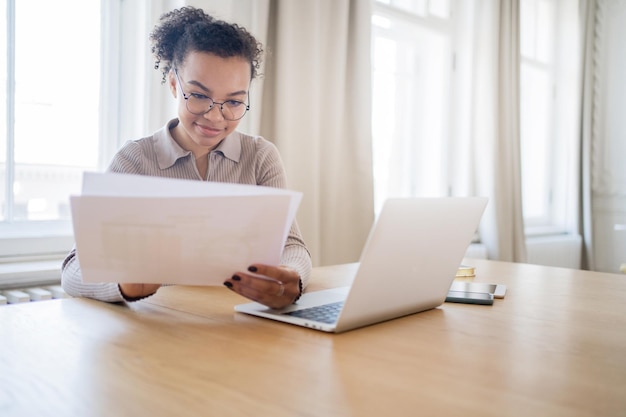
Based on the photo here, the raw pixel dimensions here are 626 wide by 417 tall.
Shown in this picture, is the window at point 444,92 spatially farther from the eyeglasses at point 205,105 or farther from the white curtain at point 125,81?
the eyeglasses at point 205,105

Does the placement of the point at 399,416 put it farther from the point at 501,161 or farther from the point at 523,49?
the point at 523,49

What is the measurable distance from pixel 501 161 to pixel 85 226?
3.59 meters

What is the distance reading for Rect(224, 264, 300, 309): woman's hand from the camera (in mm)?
1002

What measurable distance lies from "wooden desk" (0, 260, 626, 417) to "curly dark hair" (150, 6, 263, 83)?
62 cm

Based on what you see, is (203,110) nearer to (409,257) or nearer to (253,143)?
(253,143)

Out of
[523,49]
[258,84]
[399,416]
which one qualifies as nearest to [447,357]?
[399,416]

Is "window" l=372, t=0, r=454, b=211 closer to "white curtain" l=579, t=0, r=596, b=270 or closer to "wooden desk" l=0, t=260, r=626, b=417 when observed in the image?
"white curtain" l=579, t=0, r=596, b=270

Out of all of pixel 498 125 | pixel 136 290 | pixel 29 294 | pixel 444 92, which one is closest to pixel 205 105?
pixel 136 290

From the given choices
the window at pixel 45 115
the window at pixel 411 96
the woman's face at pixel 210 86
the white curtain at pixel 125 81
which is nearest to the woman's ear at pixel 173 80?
the woman's face at pixel 210 86

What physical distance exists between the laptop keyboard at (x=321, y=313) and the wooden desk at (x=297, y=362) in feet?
0.18

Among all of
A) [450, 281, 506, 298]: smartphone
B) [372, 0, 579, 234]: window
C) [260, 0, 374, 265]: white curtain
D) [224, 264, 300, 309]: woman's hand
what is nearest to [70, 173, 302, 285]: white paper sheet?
[224, 264, 300, 309]: woman's hand

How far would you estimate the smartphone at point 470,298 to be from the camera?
1.24 meters

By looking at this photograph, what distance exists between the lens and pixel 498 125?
4094mm

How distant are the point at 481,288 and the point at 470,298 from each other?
0.15 meters
